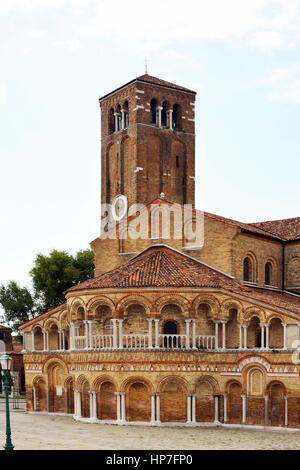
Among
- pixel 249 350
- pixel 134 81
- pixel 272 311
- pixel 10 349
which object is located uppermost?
pixel 134 81

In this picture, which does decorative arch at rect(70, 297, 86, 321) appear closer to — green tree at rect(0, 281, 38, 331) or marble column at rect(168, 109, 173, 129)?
marble column at rect(168, 109, 173, 129)

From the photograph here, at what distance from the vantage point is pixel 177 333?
31094 millimetres

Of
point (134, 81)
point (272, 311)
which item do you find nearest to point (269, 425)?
point (272, 311)

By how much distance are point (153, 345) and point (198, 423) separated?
13.6 ft

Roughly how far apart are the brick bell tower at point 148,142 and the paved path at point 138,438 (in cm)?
1884

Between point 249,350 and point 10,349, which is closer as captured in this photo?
point 249,350

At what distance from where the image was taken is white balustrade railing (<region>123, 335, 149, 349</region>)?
30203 mm

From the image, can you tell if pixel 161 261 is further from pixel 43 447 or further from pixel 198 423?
pixel 43 447

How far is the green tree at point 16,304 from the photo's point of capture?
59.0 m

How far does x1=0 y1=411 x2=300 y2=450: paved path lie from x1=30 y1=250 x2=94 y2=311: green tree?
23.8 meters

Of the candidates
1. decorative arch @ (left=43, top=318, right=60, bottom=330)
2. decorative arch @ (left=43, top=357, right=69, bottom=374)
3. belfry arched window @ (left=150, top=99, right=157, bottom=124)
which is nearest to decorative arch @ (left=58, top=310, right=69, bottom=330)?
decorative arch @ (left=43, top=318, right=60, bottom=330)

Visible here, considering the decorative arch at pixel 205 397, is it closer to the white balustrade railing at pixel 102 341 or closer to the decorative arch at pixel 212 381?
the decorative arch at pixel 212 381

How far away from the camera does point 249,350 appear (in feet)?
98.0

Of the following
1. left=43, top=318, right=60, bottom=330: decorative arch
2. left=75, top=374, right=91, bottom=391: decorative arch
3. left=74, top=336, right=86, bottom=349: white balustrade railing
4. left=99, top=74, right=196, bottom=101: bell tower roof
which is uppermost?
left=99, top=74, right=196, bottom=101: bell tower roof
